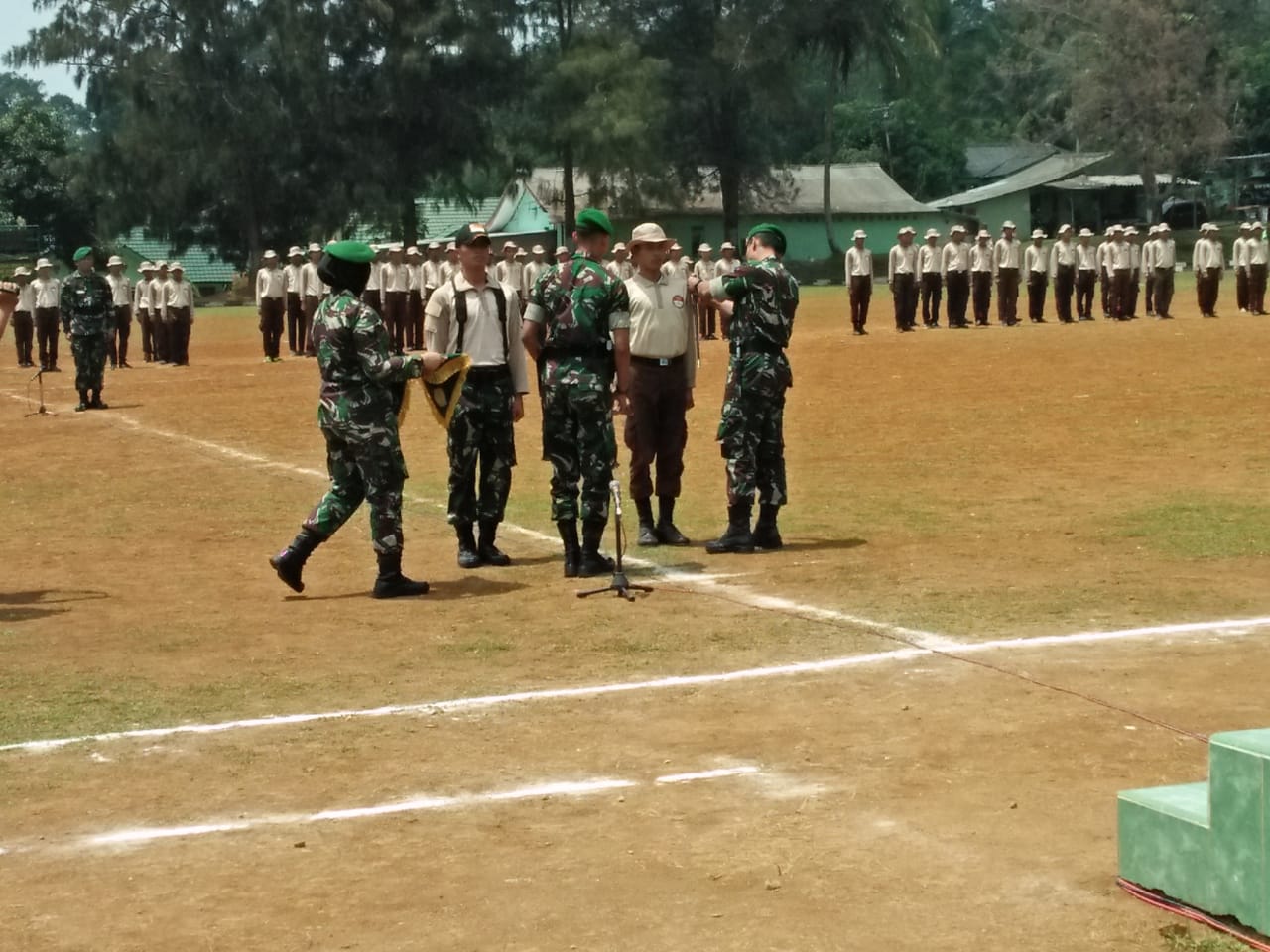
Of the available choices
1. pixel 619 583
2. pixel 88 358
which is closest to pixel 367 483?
pixel 619 583

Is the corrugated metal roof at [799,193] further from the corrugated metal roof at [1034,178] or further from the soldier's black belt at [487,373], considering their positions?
the soldier's black belt at [487,373]

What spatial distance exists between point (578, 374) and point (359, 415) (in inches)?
48.4

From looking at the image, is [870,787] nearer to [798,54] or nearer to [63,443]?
[63,443]

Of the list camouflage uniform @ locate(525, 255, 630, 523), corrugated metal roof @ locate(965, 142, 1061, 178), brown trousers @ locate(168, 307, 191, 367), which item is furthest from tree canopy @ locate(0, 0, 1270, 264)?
camouflage uniform @ locate(525, 255, 630, 523)

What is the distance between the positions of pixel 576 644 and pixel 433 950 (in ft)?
13.3

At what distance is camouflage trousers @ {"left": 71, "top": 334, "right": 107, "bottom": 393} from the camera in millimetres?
24609

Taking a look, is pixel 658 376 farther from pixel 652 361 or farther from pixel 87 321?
pixel 87 321

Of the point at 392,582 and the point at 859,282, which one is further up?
the point at 859,282

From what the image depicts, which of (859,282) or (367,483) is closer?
(367,483)

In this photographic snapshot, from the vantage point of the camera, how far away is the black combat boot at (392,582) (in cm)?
1068

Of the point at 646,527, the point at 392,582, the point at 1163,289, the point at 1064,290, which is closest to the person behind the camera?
the point at 392,582

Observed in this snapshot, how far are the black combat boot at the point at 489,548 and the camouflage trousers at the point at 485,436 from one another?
0.28 ft

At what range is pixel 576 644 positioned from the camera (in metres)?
9.16

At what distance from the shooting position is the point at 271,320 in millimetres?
34688
